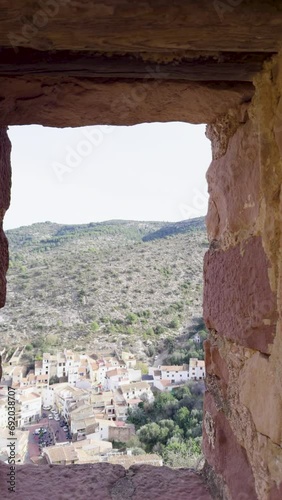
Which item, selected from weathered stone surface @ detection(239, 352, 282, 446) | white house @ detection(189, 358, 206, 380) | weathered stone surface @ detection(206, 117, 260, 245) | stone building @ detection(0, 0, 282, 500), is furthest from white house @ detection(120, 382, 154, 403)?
weathered stone surface @ detection(239, 352, 282, 446)

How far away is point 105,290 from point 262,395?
15043 millimetres

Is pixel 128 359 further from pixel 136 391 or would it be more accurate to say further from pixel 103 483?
pixel 103 483

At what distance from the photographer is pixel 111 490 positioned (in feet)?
3.78

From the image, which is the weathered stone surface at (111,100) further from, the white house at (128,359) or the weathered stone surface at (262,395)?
the white house at (128,359)

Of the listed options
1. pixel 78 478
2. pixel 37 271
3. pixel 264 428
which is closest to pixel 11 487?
pixel 78 478

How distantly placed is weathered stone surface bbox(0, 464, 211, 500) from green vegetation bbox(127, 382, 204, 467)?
4.02 feet

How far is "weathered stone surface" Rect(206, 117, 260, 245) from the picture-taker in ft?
3.23

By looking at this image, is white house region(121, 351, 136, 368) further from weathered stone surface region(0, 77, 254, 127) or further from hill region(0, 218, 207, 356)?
weathered stone surface region(0, 77, 254, 127)

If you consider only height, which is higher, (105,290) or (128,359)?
(105,290)

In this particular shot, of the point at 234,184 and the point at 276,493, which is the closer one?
the point at 276,493

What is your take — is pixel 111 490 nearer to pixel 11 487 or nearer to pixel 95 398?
pixel 11 487

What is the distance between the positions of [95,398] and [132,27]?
8288 millimetres

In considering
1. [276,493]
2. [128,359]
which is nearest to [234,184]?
[276,493]

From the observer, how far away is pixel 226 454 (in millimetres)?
1139
